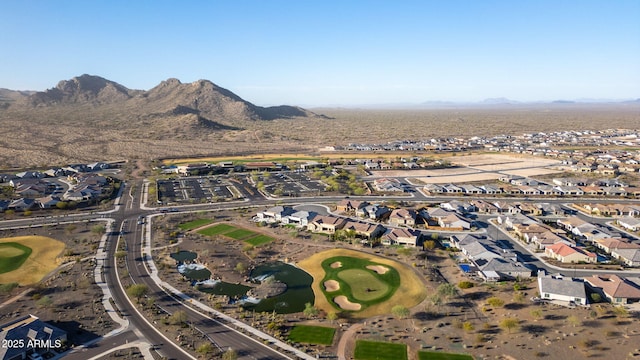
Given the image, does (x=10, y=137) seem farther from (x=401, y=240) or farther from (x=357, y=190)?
(x=401, y=240)

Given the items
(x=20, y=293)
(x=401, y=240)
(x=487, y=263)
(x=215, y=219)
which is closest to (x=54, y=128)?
(x=215, y=219)

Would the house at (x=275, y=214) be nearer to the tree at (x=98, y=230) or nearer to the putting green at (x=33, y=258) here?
the tree at (x=98, y=230)

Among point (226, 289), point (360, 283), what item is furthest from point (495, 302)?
point (226, 289)

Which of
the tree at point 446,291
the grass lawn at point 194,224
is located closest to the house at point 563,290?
the tree at point 446,291

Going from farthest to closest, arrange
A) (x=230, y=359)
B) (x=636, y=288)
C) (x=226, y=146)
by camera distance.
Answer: (x=226, y=146)
(x=636, y=288)
(x=230, y=359)

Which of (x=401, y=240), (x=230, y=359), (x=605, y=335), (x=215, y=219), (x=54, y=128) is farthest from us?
(x=54, y=128)

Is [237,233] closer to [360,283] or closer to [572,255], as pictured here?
[360,283]
